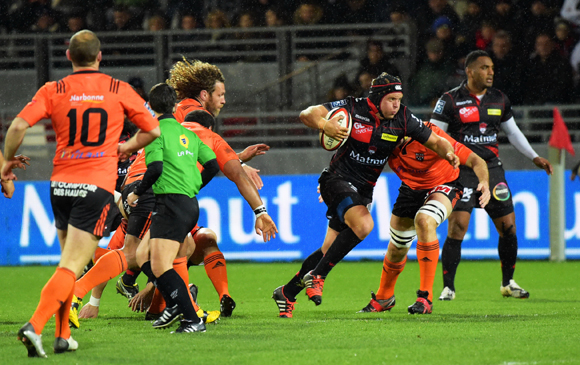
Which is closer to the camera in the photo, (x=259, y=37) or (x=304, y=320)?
(x=304, y=320)

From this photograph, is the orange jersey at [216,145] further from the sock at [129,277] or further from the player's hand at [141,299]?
the sock at [129,277]

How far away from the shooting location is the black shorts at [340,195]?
20.7 ft

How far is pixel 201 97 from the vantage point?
656 centimetres

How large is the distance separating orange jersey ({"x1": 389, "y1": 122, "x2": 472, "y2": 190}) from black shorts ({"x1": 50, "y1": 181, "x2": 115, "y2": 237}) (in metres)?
2.95

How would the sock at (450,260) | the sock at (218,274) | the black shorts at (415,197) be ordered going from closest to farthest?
1. the sock at (218,274)
2. the black shorts at (415,197)
3. the sock at (450,260)

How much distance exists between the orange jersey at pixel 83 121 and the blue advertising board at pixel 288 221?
23.0 feet

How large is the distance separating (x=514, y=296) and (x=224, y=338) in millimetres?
3765

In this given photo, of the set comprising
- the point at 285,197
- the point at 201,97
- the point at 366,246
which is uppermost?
the point at 201,97

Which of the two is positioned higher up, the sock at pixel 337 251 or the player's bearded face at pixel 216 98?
the player's bearded face at pixel 216 98

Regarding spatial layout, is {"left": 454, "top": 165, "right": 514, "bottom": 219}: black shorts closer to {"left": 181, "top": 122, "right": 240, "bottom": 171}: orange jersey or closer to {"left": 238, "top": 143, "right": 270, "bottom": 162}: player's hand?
{"left": 238, "top": 143, "right": 270, "bottom": 162}: player's hand

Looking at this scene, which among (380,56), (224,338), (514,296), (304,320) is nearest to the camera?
(224,338)

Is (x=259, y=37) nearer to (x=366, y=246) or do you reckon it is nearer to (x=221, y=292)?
(x=366, y=246)

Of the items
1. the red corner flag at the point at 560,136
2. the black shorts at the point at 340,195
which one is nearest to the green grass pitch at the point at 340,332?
the black shorts at the point at 340,195

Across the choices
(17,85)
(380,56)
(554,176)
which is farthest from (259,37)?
(554,176)
